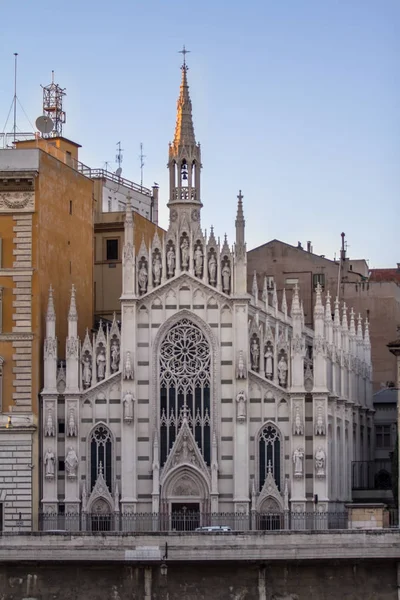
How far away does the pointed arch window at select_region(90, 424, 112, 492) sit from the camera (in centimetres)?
8281

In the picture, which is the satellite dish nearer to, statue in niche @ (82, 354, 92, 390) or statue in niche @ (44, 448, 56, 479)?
statue in niche @ (82, 354, 92, 390)

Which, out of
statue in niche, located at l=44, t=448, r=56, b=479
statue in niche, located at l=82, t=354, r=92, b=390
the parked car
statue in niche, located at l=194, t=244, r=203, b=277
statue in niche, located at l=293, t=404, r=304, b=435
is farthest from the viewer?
statue in niche, located at l=194, t=244, r=203, b=277

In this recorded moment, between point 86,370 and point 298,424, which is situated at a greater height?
point 86,370

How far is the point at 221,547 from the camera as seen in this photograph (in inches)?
2813

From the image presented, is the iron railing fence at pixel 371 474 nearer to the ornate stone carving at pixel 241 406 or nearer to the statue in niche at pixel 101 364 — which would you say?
the ornate stone carving at pixel 241 406

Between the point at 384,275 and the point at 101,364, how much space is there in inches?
1448

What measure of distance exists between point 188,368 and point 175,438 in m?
2.92

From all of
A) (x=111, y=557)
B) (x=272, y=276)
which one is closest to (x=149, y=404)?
(x=111, y=557)

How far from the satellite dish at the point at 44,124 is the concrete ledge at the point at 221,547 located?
2513 centimetres

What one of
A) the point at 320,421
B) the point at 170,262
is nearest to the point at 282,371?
the point at 320,421

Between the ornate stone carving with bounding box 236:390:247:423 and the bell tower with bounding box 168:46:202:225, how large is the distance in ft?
27.8

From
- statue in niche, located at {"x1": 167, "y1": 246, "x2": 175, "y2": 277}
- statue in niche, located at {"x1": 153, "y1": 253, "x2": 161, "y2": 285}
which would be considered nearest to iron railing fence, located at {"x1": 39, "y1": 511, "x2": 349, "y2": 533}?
statue in niche, located at {"x1": 153, "y1": 253, "x2": 161, "y2": 285}

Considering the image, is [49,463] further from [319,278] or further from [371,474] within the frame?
[319,278]

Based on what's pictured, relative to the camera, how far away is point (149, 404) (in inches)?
3270
